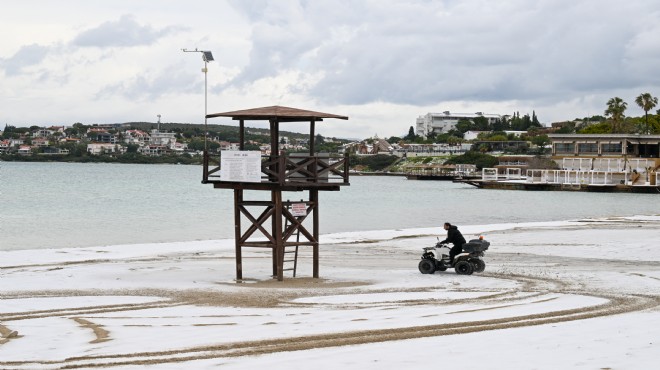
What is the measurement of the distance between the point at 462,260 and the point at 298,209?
13.7 ft

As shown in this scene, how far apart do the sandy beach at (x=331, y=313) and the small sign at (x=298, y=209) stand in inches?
64.6

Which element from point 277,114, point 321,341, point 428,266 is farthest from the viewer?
point 428,266

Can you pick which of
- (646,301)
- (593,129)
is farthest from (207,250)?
(593,129)

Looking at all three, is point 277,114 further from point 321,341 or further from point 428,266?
point 321,341

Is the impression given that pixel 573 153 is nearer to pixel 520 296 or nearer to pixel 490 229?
pixel 490 229

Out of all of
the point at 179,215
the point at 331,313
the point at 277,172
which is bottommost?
the point at 179,215

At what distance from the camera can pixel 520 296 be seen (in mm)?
18938

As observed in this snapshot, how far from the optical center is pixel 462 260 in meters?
22.9

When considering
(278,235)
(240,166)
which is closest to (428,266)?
(278,235)

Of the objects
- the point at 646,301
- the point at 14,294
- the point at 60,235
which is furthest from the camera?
the point at 60,235

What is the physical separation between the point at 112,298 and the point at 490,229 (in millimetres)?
28964

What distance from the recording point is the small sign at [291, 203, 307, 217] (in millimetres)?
22953

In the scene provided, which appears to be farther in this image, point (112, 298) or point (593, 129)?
point (593, 129)

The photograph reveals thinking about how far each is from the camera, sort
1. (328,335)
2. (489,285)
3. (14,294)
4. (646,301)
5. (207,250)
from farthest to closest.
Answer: (207,250), (489,285), (14,294), (646,301), (328,335)
